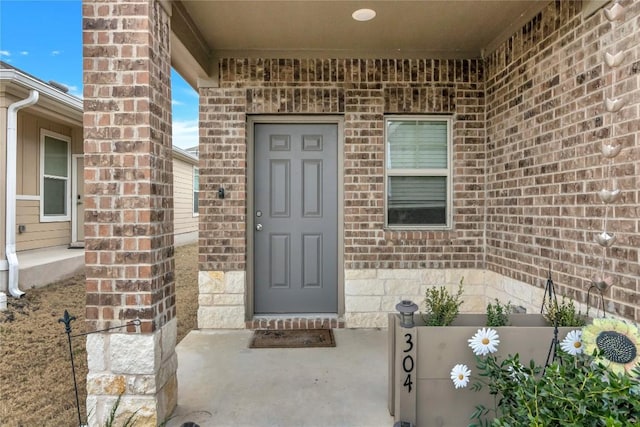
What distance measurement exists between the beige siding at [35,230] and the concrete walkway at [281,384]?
439 cm

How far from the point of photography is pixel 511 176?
3.60 metres

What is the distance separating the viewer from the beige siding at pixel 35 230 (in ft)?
20.8

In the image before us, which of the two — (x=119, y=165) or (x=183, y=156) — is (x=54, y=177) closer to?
(x=183, y=156)

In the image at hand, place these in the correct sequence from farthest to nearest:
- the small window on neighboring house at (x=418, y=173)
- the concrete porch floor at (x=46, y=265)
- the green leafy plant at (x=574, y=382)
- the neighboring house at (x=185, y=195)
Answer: the neighboring house at (x=185, y=195), the concrete porch floor at (x=46, y=265), the small window on neighboring house at (x=418, y=173), the green leafy plant at (x=574, y=382)

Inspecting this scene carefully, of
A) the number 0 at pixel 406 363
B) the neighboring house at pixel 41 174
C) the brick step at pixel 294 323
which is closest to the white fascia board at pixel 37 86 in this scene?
the neighboring house at pixel 41 174

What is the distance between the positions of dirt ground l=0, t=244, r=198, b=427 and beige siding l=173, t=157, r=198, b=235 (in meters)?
5.65

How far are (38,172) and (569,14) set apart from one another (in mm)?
7675

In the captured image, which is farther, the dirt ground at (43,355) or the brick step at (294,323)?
the brick step at (294,323)

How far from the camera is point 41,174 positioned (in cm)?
684

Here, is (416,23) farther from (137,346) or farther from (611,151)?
(137,346)

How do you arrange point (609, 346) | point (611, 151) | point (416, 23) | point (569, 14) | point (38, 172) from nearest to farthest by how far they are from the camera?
point (609, 346), point (611, 151), point (569, 14), point (416, 23), point (38, 172)

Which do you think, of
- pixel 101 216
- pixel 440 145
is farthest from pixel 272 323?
pixel 440 145

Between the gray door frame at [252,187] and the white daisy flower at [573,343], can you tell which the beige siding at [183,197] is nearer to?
the gray door frame at [252,187]

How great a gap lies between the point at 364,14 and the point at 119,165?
2242 mm
